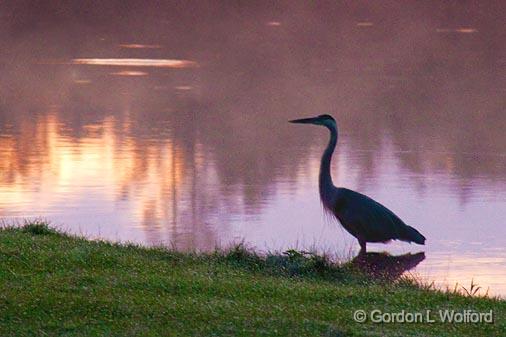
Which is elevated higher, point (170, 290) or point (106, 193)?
point (170, 290)

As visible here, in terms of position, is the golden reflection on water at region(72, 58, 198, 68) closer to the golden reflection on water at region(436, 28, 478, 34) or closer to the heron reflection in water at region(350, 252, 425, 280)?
the golden reflection on water at region(436, 28, 478, 34)

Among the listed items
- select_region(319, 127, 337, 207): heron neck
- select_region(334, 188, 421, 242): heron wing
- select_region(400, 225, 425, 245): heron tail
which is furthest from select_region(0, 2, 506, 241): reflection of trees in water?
select_region(400, 225, 425, 245): heron tail

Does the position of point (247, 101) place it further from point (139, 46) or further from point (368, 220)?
point (139, 46)

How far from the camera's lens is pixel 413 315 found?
26.8 ft

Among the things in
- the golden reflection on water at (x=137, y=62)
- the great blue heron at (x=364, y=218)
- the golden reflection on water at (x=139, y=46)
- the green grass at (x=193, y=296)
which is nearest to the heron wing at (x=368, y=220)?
the great blue heron at (x=364, y=218)

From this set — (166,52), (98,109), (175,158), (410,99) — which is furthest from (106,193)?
(166,52)

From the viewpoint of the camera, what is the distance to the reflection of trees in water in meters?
18.6

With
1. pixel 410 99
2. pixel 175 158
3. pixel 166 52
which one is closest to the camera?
pixel 175 158

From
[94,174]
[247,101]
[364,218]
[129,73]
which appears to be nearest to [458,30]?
[129,73]

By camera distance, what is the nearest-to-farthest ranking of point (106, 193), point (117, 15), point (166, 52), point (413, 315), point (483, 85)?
1. point (413, 315)
2. point (106, 193)
3. point (483, 85)
4. point (166, 52)
5. point (117, 15)

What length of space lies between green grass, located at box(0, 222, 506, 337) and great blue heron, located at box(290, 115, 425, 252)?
110 inches

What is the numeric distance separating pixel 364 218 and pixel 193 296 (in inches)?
206

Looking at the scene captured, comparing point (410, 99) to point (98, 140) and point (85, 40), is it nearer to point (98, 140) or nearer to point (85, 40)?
point (98, 140)

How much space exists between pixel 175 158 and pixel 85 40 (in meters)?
32.0
